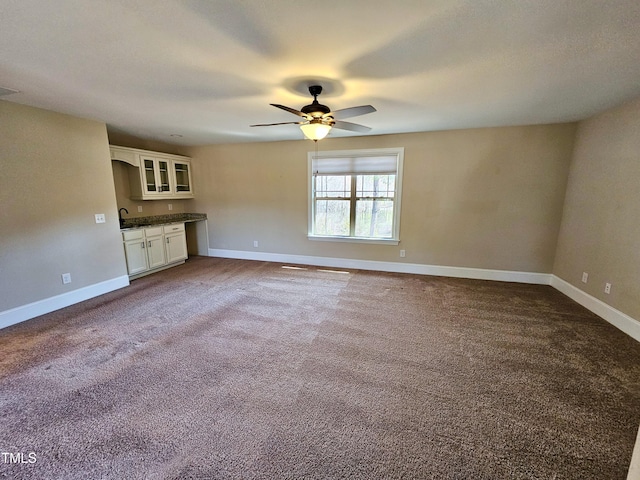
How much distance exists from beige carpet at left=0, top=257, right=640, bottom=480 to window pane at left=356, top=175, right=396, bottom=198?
6.84 feet

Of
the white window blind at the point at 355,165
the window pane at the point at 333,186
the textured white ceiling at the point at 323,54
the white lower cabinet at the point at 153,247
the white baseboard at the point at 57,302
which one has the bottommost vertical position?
the white baseboard at the point at 57,302

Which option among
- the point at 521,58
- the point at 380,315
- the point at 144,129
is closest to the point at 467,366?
the point at 380,315

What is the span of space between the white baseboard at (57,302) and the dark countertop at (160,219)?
0.87 metres

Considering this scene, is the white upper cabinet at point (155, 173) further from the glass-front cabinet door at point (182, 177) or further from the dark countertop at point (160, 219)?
the dark countertop at point (160, 219)

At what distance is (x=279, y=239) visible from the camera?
533 centimetres

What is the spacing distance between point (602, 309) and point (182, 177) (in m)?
6.96

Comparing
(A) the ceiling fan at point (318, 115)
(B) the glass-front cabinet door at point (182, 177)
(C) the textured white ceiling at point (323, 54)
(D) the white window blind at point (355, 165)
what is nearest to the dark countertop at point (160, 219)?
(B) the glass-front cabinet door at point (182, 177)

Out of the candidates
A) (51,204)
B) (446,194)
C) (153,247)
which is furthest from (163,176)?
(446,194)

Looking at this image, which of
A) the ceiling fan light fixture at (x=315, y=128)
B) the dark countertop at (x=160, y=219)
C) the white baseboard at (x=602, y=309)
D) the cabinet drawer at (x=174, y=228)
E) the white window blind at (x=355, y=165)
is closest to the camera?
the ceiling fan light fixture at (x=315, y=128)

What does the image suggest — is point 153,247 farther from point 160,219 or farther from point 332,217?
point 332,217

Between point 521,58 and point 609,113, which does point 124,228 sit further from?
point 609,113

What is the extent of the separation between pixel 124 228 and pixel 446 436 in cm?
479

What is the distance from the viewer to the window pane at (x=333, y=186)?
4.82 m

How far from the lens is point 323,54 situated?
1847 millimetres
